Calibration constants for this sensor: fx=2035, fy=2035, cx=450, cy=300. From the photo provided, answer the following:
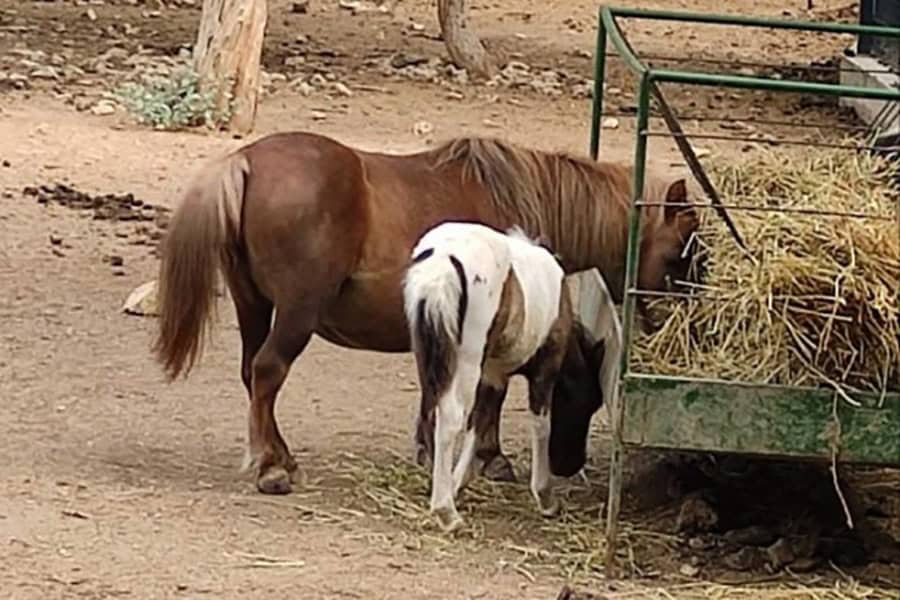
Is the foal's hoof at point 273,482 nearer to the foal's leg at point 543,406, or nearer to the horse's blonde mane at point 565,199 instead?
the foal's leg at point 543,406

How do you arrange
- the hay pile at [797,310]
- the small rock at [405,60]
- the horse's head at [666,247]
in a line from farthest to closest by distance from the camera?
1. the small rock at [405,60]
2. the horse's head at [666,247]
3. the hay pile at [797,310]

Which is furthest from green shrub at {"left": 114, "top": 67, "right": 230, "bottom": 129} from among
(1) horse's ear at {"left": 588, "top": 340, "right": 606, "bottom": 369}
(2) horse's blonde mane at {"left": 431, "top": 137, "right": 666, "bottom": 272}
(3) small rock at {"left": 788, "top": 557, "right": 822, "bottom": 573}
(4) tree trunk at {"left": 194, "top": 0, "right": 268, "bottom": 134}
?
(3) small rock at {"left": 788, "top": 557, "right": 822, "bottom": 573}

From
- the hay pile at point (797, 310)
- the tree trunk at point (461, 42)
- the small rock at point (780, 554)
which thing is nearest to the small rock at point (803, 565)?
the small rock at point (780, 554)

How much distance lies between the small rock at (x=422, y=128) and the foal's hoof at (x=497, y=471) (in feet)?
22.7

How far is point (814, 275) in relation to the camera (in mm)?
5371

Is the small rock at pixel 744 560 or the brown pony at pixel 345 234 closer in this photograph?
the small rock at pixel 744 560

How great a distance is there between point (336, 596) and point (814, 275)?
4.95ft

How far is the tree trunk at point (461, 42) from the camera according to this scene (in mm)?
16062

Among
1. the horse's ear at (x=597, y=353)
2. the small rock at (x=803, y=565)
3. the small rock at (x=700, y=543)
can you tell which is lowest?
the small rock at (x=700, y=543)

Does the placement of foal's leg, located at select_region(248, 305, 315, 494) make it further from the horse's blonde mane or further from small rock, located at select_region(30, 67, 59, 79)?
small rock, located at select_region(30, 67, 59, 79)

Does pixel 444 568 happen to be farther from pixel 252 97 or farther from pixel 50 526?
pixel 252 97

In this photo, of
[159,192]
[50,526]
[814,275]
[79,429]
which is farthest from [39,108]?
[814,275]

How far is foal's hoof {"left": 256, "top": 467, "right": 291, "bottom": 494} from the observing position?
6211mm

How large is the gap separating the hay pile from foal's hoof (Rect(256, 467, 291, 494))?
1183 millimetres
